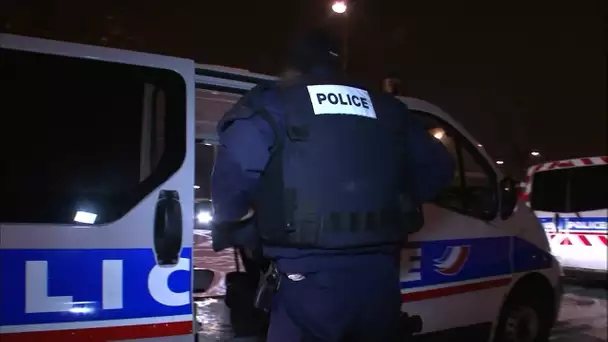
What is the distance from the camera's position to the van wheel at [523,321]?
4488mm

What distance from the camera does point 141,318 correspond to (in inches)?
106

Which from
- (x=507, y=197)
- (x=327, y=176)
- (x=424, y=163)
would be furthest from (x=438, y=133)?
(x=327, y=176)

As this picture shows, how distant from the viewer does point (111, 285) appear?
2.62 m

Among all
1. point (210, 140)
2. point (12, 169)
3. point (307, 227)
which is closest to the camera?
point (307, 227)

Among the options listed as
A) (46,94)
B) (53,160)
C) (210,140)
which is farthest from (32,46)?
(210,140)

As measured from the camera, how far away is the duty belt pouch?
2496mm

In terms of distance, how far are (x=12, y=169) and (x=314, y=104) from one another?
1.16 metres

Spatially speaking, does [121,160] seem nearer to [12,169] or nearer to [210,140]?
[12,169]

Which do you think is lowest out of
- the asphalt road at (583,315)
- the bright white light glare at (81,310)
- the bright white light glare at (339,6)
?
the asphalt road at (583,315)

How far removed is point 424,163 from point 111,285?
1321 millimetres

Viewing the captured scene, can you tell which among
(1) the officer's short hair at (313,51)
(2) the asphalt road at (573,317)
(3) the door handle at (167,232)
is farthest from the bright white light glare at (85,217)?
(1) the officer's short hair at (313,51)

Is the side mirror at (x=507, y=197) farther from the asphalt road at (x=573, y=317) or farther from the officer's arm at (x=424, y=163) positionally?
the asphalt road at (x=573, y=317)

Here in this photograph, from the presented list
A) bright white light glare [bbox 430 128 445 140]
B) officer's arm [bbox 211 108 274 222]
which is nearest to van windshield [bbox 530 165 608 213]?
bright white light glare [bbox 430 128 445 140]

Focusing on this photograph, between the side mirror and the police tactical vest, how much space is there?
173 cm
